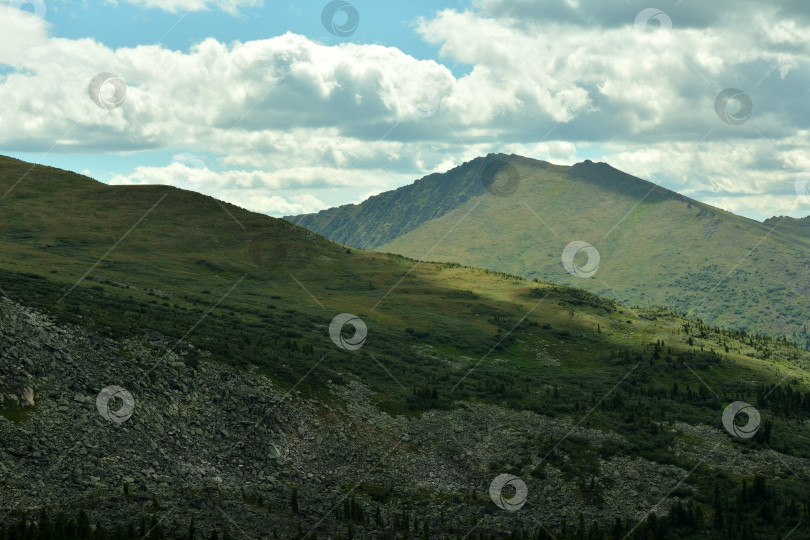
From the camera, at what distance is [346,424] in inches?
2298

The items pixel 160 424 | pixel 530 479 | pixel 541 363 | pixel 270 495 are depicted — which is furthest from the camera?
pixel 541 363

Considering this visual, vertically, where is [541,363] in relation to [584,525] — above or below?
above

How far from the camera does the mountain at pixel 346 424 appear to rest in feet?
135

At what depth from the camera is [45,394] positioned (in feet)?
149

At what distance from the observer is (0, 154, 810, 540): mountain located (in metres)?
41.2

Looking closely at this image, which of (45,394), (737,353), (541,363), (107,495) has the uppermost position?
(737,353)

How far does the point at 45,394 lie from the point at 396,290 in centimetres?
10421

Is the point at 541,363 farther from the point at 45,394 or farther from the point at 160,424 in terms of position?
the point at 45,394

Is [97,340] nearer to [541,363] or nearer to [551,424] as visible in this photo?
[551,424]

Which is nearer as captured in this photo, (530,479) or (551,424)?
(530,479)

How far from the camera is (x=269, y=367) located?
65125 millimetres

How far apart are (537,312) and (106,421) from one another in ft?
348

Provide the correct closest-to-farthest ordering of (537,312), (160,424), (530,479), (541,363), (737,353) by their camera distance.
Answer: (160,424) → (530,479) → (541,363) → (737,353) → (537,312)

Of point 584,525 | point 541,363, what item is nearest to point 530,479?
point 584,525
